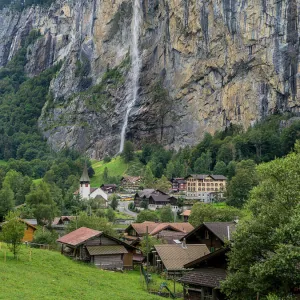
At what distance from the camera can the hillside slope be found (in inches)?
1058

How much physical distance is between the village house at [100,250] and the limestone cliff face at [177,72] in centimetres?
9485

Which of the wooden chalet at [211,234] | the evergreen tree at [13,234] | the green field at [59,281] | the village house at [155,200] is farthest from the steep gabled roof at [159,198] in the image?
the evergreen tree at [13,234]

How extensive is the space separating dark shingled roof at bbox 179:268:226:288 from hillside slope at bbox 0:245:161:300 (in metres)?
2.65

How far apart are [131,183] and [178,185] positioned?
1383 centimetres

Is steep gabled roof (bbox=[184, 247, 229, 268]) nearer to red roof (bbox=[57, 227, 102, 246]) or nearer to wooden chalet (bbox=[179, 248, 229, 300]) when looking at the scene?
wooden chalet (bbox=[179, 248, 229, 300])

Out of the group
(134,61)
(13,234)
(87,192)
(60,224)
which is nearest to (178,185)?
(87,192)

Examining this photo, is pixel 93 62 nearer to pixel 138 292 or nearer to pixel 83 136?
pixel 83 136

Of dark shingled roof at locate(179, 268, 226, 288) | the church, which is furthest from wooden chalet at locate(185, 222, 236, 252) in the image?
the church

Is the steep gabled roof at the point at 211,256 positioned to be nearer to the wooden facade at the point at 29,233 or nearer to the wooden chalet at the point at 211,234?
the wooden chalet at the point at 211,234

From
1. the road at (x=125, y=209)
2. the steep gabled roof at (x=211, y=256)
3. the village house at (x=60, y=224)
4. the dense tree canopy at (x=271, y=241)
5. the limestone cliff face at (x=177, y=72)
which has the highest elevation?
the limestone cliff face at (x=177, y=72)

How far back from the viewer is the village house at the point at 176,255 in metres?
41.7

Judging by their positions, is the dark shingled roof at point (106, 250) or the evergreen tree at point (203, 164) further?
the evergreen tree at point (203, 164)

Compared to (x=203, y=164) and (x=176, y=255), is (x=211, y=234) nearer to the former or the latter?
(x=176, y=255)

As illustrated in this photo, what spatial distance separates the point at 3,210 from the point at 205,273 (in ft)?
153
